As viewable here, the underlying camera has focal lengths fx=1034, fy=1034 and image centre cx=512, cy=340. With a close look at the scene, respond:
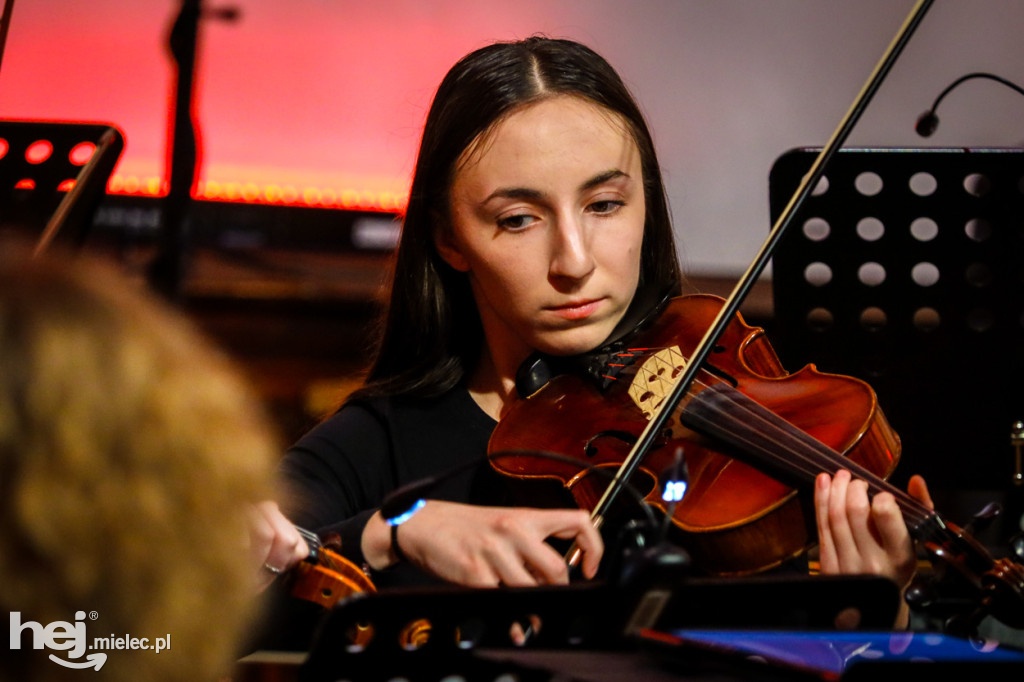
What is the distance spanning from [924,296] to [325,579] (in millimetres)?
779

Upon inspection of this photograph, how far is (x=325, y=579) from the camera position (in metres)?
0.81

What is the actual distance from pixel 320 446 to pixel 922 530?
0.68m

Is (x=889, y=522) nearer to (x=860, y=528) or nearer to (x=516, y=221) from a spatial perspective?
(x=860, y=528)

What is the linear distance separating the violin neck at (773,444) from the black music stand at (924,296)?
0.67 feet

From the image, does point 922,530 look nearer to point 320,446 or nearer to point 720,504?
point 720,504

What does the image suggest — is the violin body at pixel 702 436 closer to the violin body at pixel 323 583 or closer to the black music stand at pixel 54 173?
the violin body at pixel 323 583

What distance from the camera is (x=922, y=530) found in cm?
92

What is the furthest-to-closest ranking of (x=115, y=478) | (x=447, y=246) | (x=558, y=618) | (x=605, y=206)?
(x=447, y=246), (x=605, y=206), (x=558, y=618), (x=115, y=478)

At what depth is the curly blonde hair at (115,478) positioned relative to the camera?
1.32 feet

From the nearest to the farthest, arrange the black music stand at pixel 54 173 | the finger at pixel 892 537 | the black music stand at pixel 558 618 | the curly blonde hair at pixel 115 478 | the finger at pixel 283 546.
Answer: the curly blonde hair at pixel 115 478
the black music stand at pixel 558 618
the finger at pixel 283 546
the finger at pixel 892 537
the black music stand at pixel 54 173

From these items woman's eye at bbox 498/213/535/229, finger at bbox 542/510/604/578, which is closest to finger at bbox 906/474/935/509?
finger at bbox 542/510/604/578

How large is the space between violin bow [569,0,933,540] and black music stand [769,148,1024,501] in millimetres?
118

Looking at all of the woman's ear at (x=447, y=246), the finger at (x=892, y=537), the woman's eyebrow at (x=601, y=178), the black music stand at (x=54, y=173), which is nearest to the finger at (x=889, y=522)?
the finger at (x=892, y=537)

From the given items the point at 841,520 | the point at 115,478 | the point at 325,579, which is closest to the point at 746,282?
the point at 841,520
